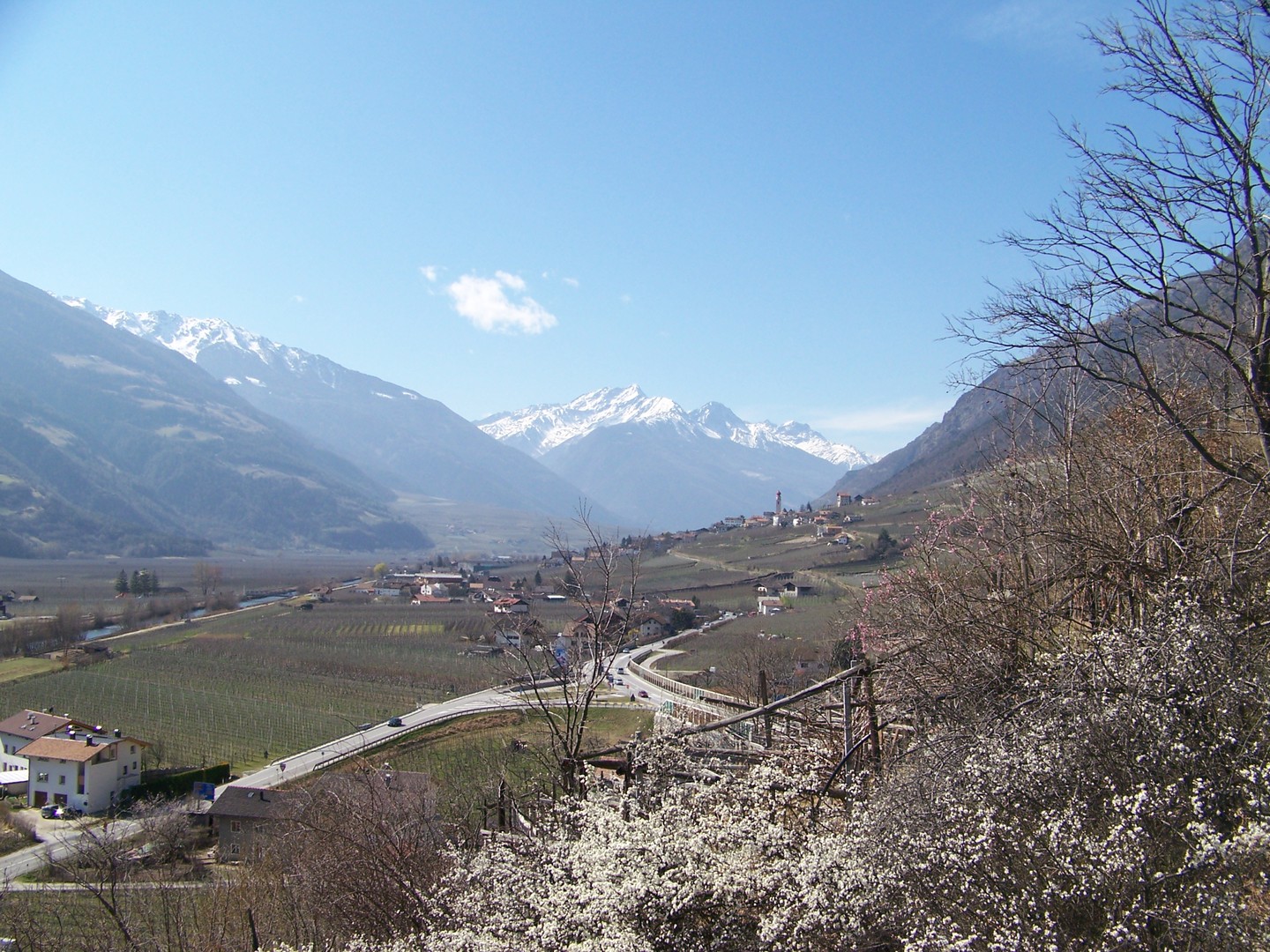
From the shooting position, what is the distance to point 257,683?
190ft

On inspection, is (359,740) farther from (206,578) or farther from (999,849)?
(206,578)

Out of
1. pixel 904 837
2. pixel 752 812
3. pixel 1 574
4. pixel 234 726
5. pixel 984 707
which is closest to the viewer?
pixel 904 837

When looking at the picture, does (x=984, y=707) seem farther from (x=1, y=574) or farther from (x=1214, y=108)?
(x=1, y=574)

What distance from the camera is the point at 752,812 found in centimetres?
682

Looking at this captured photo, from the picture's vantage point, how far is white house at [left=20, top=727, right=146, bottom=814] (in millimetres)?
35594

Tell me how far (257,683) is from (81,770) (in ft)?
73.8

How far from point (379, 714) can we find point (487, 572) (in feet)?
361

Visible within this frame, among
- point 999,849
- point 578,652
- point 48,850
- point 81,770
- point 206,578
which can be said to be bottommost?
point 48,850

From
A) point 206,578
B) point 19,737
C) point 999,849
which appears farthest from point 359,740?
point 206,578

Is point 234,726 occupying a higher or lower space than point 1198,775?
lower

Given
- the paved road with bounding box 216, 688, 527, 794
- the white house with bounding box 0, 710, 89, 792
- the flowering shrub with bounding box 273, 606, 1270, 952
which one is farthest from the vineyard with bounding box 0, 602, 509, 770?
the flowering shrub with bounding box 273, 606, 1270, 952

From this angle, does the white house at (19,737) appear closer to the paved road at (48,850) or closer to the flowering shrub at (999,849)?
the paved road at (48,850)

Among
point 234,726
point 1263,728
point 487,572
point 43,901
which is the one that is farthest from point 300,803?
point 487,572

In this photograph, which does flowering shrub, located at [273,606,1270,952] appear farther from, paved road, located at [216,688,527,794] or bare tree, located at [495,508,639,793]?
paved road, located at [216,688,527,794]
